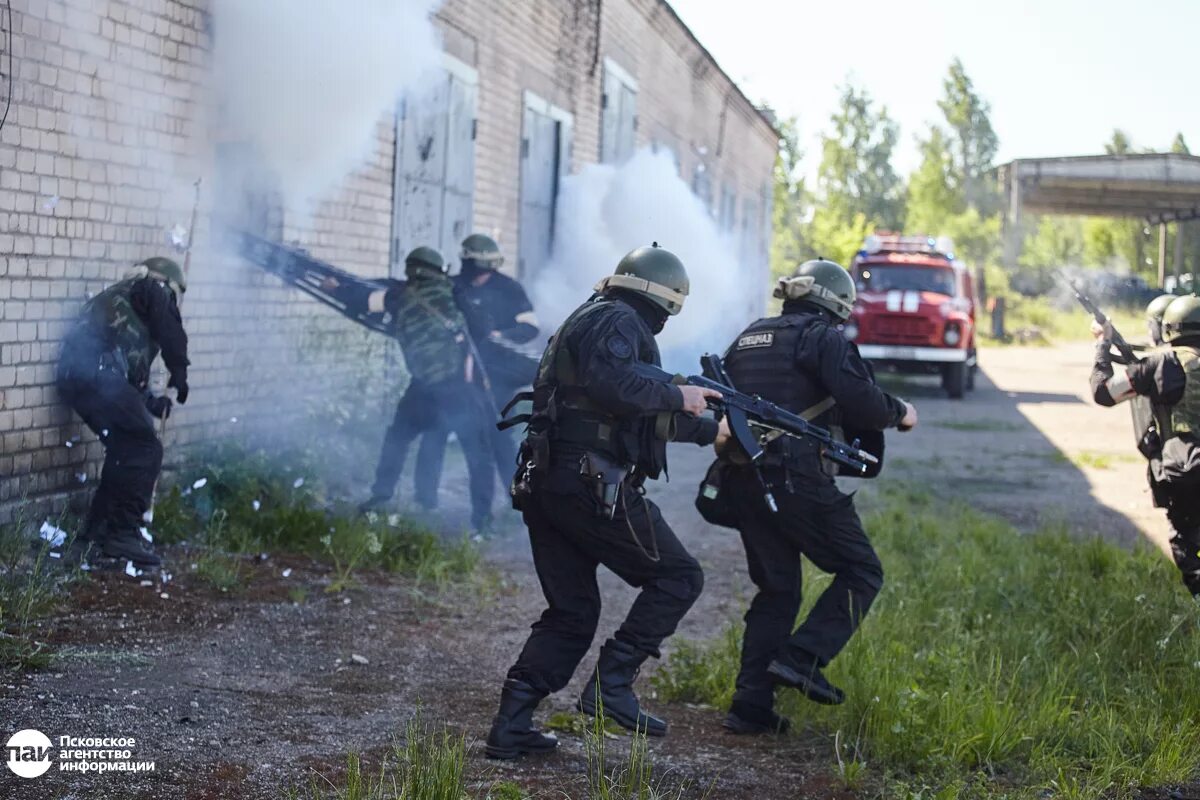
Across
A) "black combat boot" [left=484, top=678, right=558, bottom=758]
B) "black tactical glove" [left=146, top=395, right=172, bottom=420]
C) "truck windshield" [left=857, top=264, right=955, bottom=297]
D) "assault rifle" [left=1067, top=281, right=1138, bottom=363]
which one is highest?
→ "truck windshield" [left=857, top=264, right=955, bottom=297]

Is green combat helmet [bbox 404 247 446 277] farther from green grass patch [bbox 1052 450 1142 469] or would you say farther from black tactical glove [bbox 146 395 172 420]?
green grass patch [bbox 1052 450 1142 469]

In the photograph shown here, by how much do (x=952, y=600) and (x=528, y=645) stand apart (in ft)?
9.59

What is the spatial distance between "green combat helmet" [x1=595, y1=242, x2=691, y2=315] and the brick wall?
3211 millimetres

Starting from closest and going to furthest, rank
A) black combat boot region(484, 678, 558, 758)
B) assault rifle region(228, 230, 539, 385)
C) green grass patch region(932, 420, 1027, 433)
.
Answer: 1. black combat boot region(484, 678, 558, 758)
2. assault rifle region(228, 230, 539, 385)
3. green grass patch region(932, 420, 1027, 433)

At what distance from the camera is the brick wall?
6.36 metres

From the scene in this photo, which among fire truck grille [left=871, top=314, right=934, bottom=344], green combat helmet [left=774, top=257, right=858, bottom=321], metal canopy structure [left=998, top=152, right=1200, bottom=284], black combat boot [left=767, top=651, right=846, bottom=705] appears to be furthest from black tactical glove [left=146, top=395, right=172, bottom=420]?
metal canopy structure [left=998, top=152, right=1200, bottom=284]

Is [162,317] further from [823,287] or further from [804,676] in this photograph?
[804,676]

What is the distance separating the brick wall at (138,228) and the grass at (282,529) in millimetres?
384

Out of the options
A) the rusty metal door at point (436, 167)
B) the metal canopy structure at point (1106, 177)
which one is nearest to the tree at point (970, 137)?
the metal canopy structure at point (1106, 177)

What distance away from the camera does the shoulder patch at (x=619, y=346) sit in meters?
4.36

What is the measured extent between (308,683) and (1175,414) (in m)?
3.95

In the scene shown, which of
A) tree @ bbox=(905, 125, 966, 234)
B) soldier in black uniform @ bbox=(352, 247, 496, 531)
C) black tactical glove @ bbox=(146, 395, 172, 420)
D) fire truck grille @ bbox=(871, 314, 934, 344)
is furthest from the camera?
tree @ bbox=(905, 125, 966, 234)

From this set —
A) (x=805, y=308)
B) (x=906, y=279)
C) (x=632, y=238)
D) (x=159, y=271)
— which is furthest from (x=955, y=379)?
(x=805, y=308)

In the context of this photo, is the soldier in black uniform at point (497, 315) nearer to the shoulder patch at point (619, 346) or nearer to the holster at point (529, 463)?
the holster at point (529, 463)
